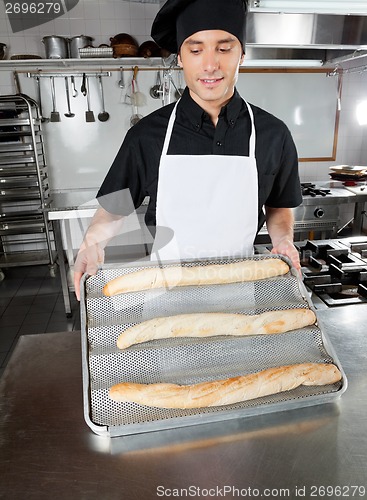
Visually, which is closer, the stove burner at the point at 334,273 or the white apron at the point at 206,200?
the white apron at the point at 206,200

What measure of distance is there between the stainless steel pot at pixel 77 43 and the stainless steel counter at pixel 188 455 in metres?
4.37

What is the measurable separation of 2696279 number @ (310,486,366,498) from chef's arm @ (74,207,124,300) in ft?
2.39

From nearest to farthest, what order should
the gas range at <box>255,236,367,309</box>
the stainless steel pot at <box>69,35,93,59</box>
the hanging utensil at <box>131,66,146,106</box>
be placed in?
the gas range at <box>255,236,367,309</box> < the stainless steel pot at <box>69,35,93,59</box> < the hanging utensil at <box>131,66,146,106</box>

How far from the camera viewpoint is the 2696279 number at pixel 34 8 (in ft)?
14.2

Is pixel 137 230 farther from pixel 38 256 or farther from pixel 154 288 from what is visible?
pixel 154 288

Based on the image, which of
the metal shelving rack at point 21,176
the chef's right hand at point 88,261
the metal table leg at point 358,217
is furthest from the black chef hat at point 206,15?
the metal table leg at point 358,217

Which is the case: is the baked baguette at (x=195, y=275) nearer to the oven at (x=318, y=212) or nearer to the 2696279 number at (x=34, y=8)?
the oven at (x=318, y=212)

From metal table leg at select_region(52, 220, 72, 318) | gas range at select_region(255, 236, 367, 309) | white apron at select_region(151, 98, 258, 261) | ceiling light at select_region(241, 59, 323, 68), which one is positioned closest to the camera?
white apron at select_region(151, 98, 258, 261)

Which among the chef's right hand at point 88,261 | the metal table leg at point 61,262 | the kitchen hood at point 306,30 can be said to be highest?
the kitchen hood at point 306,30

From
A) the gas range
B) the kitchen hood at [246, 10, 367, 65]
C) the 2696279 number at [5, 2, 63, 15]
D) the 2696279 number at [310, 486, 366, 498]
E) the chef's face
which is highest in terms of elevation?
the 2696279 number at [5, 2, 63, 15]

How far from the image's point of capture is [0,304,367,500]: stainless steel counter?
811mm

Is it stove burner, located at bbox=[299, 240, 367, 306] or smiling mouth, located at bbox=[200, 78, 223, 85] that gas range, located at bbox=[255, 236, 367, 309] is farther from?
smiling mouth, located at bbox=[200, 78, 223, 85]

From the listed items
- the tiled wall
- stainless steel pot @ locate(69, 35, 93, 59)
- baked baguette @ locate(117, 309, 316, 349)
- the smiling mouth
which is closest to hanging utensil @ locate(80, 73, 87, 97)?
stainless steel pot @ locate(69, 35, 93, 59)

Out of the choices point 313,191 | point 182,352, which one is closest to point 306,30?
point 182,352
